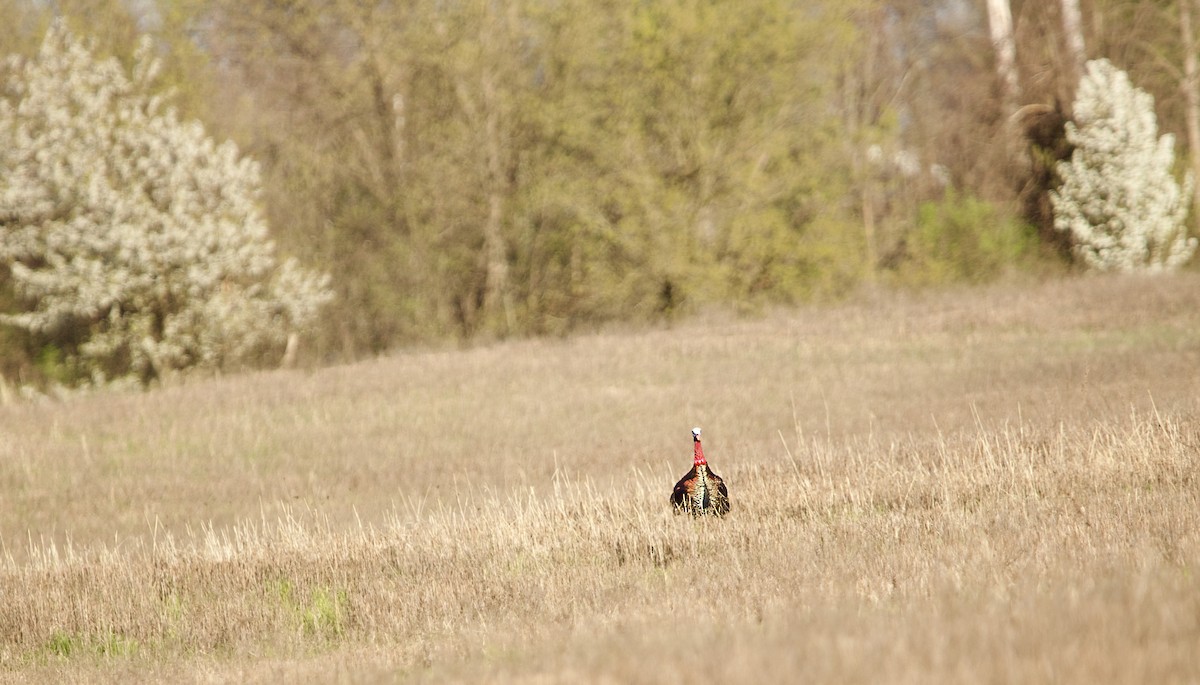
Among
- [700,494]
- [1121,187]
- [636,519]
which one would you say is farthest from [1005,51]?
[700,494]

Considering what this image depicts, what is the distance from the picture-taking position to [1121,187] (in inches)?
1390

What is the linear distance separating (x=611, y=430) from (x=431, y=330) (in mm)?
16236

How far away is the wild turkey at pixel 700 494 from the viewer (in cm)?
943

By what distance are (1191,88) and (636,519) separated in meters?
33.6

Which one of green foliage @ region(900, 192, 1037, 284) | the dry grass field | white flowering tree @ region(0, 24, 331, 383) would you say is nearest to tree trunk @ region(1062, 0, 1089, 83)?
green foliage @ region(900, 192, 1037, 284)

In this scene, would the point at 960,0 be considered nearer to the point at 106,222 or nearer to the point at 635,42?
the point at 635,42

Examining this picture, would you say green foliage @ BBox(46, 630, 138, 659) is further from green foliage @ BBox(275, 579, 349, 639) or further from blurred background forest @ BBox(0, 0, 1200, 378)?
blurred background forest @ BBox(0, 0, 1200, 378)

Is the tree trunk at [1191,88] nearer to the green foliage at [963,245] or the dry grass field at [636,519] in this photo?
the green foliage at [963,245]

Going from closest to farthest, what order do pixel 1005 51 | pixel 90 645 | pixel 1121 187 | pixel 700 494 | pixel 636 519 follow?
pixel 90 645, pixel 700 494, pixel 636 519, pixel 1121 187, pixel 1005 51

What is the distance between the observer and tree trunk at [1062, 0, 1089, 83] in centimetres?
3853

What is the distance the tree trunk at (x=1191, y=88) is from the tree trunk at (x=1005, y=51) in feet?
16.2

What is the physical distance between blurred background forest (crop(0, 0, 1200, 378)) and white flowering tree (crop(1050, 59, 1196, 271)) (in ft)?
15.8

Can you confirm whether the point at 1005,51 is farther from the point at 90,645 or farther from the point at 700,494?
the point at 90,645

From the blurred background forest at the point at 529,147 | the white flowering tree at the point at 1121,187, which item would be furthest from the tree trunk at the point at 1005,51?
the blurred background forest at the point at 529,147
